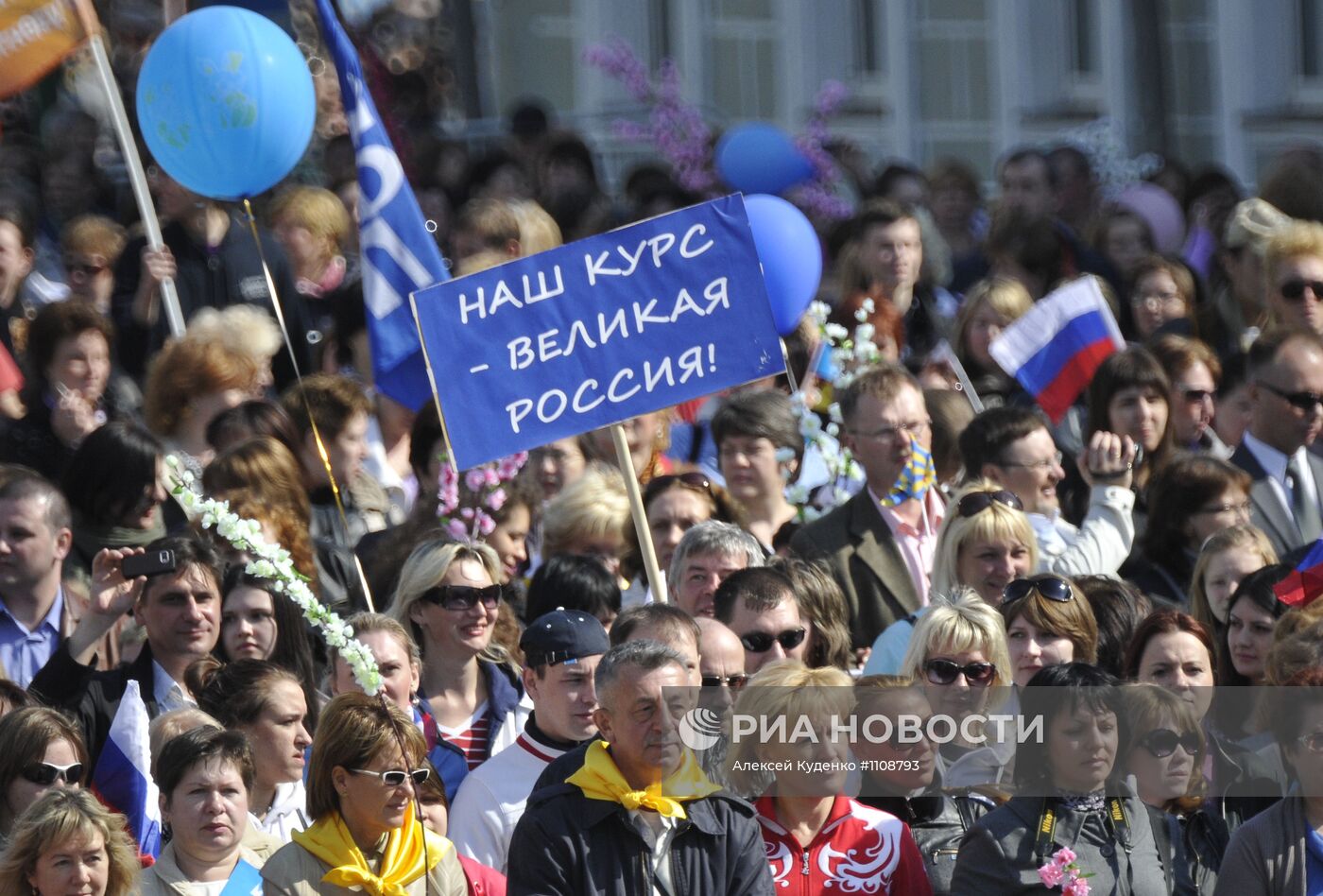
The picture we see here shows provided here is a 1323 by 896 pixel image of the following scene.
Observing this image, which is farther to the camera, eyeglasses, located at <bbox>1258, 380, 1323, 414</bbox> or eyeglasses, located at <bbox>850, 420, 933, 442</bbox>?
eyeglasses, located at <bbox>1258, 380, 1323, 414</bbox>

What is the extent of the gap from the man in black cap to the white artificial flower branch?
42 centimetres

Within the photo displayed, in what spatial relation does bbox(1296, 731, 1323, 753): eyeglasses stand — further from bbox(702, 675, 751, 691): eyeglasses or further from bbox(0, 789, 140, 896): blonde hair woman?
bbox(0, 789, 140, 896): blonde hair woman

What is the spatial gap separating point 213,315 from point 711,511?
2.36 metres

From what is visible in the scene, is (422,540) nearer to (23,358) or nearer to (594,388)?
(594,388)

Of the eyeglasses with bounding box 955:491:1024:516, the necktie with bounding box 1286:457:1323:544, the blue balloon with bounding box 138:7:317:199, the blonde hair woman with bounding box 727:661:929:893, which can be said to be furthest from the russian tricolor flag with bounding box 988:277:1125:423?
the blonde hair woman with bounding box 727:661:929:893

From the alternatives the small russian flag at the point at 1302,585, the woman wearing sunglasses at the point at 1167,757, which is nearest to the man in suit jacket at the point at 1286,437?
the small russian flag at the point at 1302,585

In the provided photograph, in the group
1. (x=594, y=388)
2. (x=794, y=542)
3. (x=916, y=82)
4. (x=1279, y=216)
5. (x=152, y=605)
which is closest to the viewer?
(x=152, y=605)

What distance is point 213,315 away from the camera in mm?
10367

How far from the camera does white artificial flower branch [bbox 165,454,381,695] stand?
6645mm

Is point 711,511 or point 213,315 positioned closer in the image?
point 711,511

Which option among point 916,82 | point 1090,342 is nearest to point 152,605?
point 1090,342

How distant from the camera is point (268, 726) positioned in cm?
731

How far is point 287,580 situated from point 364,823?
3.78ft

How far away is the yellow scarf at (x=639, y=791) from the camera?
6336 mm
